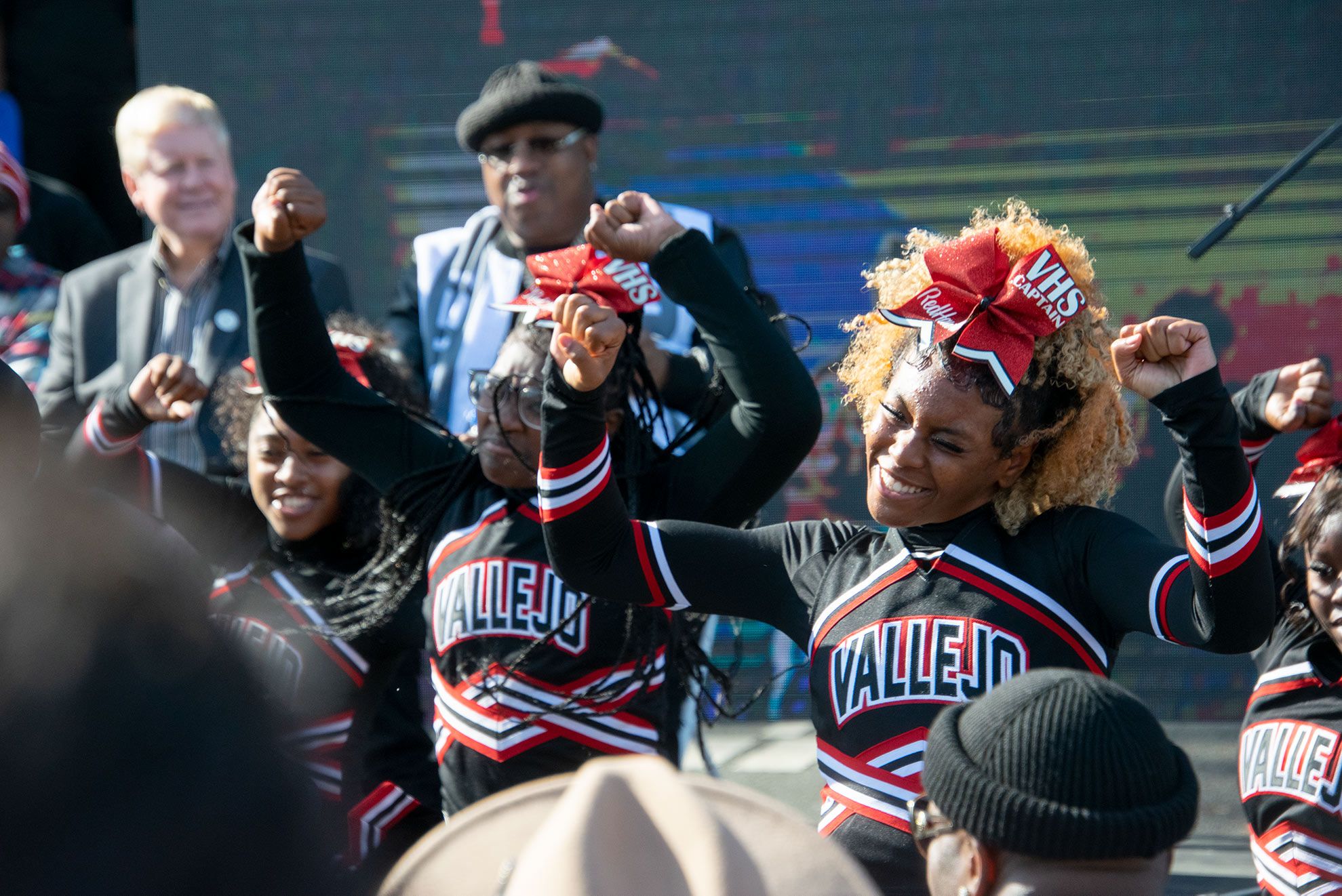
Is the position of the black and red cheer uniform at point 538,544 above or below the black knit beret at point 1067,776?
below

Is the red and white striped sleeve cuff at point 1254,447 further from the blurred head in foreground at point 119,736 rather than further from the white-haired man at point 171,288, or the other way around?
the blurred head in foreground at point 119,736

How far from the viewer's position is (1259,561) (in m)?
1.89

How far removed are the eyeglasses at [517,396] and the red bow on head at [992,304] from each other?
70 cm

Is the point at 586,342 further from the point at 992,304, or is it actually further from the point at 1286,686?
the point at 1286,686

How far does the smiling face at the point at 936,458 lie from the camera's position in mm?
2133

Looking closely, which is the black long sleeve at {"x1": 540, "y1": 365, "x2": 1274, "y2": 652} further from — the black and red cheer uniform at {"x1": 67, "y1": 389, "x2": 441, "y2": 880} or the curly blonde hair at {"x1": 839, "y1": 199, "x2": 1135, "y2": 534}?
the black and red cheer uniform at {"x1": 67, "y1": 389, "x2": 441, "y2": 880}

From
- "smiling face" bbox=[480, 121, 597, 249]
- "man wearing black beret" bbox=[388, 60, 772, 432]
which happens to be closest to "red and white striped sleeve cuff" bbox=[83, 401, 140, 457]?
"man wearing black beret" bbox=[388, 60, 772, 432]

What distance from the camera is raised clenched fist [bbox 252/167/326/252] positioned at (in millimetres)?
2613

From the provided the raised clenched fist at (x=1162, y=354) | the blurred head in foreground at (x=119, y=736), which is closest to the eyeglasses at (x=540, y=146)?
the raised clenched fist at (x=1162, y=354)

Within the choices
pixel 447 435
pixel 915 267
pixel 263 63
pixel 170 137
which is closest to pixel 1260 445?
pixel 915 267

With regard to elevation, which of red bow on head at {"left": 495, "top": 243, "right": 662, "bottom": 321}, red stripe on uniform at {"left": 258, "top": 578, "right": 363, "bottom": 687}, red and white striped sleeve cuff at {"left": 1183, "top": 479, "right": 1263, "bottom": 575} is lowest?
red stripe on uniform at {"left": 258, "top": 578, "right": 363, "bottom": 687}

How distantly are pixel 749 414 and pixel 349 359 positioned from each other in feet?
3.86

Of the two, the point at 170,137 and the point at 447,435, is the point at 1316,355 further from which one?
the point at 170,137

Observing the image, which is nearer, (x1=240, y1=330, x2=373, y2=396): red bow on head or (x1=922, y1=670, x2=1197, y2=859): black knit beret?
(x1=922, y1=670, x2=1197, y2=859): black knit beret
